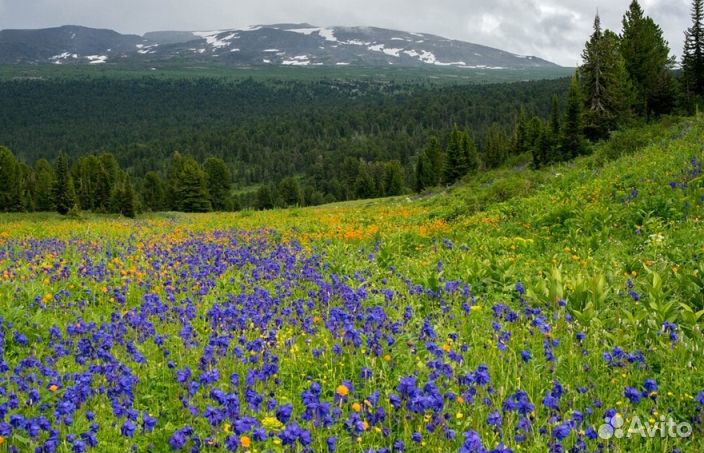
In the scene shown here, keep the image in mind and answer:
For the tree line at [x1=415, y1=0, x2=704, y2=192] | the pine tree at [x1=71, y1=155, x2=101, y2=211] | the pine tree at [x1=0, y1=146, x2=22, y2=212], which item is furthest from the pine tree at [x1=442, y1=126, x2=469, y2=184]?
the pine tree at [x1=0, y1=146, x2=22, y2=212]

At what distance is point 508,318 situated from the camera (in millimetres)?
5648

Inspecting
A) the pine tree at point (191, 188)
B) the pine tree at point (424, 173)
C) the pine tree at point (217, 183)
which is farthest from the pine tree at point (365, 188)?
the pine tree at point (191, 188)

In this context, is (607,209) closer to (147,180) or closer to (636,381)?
(636,381)

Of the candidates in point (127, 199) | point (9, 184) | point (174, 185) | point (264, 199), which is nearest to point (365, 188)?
point (264, 199)

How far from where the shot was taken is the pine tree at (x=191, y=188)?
90938 mm

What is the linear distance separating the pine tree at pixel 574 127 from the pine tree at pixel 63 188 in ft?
205

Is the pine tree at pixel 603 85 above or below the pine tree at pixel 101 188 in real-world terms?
above

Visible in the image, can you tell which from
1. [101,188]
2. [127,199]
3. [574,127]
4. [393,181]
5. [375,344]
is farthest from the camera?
[393,181]

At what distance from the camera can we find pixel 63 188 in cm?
7400

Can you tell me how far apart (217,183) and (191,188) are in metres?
14.6

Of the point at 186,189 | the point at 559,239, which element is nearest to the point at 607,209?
the point at 559,239

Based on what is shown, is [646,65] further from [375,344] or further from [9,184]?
[9,184]

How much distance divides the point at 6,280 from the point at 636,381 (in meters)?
8.39

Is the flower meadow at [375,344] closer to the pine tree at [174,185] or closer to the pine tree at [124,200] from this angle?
the pine tree at [124,200]
